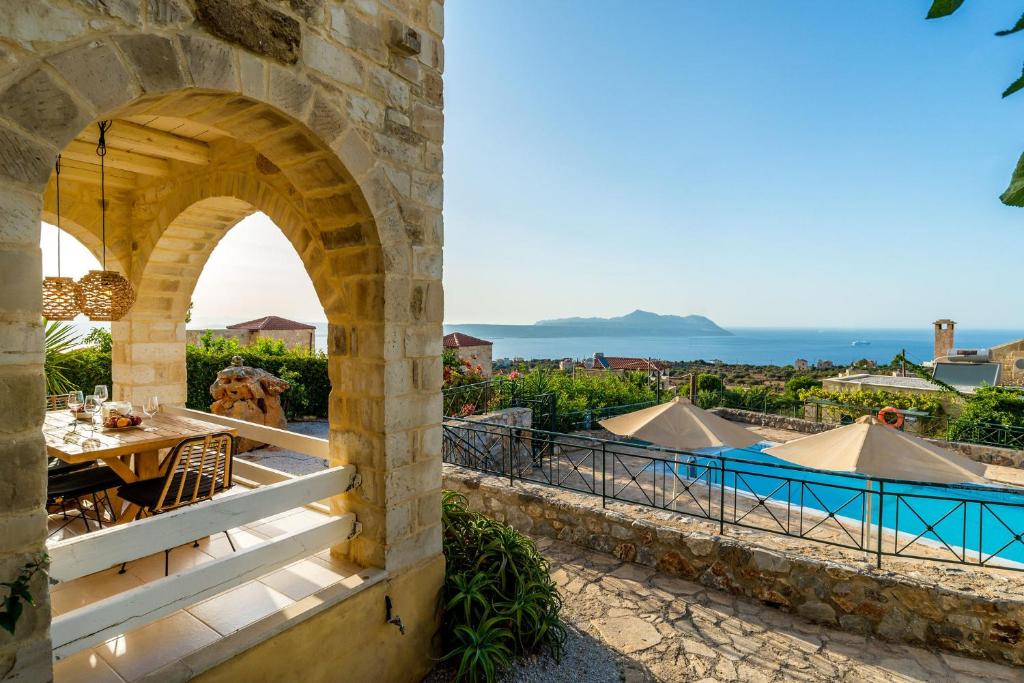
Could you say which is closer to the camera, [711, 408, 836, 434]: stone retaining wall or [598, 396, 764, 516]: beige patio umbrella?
[598, 396, 764, 516]: beige patio umbrella

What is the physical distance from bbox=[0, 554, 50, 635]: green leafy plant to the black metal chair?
2.11 m

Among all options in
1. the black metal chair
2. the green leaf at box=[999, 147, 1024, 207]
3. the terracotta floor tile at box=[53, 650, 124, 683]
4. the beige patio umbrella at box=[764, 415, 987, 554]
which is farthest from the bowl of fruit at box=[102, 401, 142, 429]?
the beige patio umbrella at box=[764, 415, 987, 554]

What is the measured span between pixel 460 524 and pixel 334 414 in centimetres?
150

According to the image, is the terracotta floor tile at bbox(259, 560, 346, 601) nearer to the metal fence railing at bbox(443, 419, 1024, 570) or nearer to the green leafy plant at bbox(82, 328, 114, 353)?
the metal fence railing at bbox(443, 419, 1024, 570)

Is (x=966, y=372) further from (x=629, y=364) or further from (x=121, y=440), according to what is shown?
(x=121, y=440)

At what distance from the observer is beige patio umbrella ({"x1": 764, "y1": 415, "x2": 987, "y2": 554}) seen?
15.5ft

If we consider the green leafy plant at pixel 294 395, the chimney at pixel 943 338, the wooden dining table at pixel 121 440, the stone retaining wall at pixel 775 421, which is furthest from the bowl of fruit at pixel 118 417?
the chimney at pixel 943 338

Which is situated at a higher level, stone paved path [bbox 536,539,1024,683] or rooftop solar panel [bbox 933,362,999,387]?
rooftop solar panel [bbox 933,362,999,387]

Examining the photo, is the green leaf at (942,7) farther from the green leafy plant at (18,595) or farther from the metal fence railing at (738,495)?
the metal fence railing at (738,495)

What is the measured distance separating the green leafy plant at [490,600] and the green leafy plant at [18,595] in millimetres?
2384

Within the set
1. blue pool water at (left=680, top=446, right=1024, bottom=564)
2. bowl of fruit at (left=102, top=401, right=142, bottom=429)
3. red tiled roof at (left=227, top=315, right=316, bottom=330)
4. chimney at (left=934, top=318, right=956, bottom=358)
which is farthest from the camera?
chimney at (left=934, top=318, right=956, bottom=358)

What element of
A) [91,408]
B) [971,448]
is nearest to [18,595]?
[91,408]

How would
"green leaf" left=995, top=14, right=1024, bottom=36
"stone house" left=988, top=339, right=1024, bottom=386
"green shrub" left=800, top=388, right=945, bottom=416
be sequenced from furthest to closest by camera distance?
1. "stone house" left=988, top=339, right=1024, bottom=386
2. "green shrub" left=800, top=388, right=945, bottom=416
3. "green leaf" left=995, top=14, right=1024, bottom=36

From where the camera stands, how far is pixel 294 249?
3.73 m
